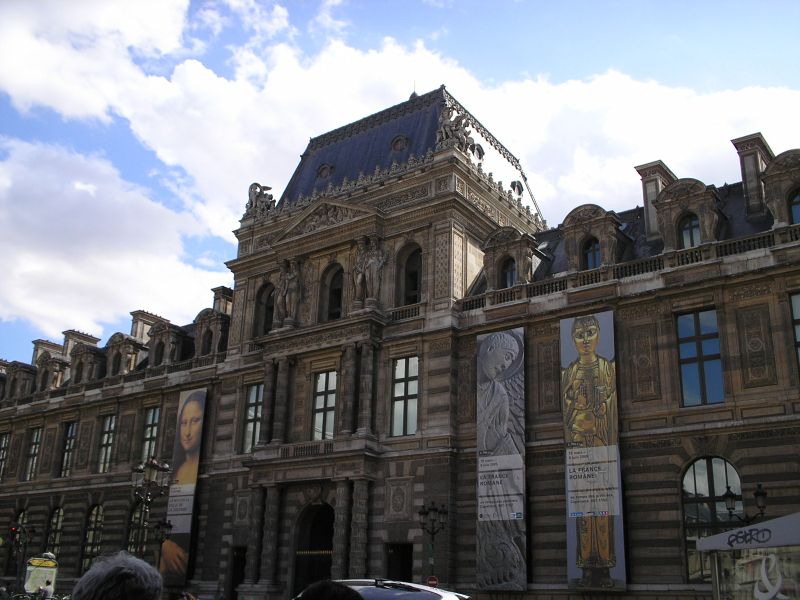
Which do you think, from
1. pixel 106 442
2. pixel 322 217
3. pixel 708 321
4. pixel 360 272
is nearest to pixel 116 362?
pixel 106 442

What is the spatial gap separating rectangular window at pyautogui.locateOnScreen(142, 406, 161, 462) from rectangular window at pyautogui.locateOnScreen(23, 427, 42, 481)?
9.89 m

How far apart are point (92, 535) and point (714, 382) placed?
32.8 m

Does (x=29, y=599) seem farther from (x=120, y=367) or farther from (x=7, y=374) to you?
(x=7, y=374)

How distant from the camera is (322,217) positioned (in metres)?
39.0

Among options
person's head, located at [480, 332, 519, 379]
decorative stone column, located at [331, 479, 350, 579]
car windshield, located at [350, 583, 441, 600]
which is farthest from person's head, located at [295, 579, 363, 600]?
decorative stone column, located at [331, 479, 350, 579]

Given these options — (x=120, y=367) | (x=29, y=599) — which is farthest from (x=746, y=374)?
(x=120, y=367)

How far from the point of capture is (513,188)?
138ft

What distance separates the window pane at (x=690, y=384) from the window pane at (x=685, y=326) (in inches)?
42.5

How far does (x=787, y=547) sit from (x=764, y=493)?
9.06m

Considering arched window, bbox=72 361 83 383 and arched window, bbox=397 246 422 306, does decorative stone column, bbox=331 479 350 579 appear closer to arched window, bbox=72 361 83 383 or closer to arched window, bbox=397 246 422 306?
arched window, bbox=397 246 422 306

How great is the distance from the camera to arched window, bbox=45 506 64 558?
46562 millimetres

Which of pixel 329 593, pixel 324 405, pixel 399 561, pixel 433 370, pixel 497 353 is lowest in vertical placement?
pixel 329 593

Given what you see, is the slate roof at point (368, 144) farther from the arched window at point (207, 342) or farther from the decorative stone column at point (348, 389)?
the decorative stone column at point (348, 389)

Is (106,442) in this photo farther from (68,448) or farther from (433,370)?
(433,370)
